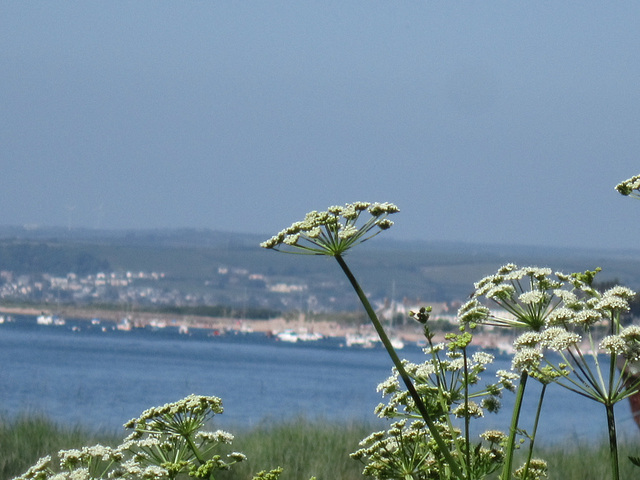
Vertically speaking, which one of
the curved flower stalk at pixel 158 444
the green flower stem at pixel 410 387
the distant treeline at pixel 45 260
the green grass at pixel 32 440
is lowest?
the green grass at pixel 32 440

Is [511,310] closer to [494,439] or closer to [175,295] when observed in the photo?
[494,439]

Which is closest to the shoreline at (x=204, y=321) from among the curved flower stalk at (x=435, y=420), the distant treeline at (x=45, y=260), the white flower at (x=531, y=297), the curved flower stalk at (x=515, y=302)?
the distant treeline at (x=45, y=260)

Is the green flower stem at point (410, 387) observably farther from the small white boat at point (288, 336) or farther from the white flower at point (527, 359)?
the small white boat at point (288, 336)

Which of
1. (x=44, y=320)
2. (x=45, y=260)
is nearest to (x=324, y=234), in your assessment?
(x=44, y=320)

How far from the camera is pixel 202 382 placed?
1383 inches

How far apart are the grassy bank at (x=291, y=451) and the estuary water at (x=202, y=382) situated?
710 mm

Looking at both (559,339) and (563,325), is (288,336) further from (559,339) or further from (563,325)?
(559,339)

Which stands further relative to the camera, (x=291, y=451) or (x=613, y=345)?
(x=291, y=451)

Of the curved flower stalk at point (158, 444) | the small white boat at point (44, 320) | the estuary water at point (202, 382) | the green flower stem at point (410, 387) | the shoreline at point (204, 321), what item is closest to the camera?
the green flower stem at point (410, 387)

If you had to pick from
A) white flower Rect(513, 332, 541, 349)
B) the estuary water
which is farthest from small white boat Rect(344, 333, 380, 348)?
white flower Rect(513, 332, 541, 349)

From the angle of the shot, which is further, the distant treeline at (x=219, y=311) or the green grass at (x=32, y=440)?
the distant treeline at (x=219, y=311)

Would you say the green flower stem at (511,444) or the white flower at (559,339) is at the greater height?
the white flower at (559,339)

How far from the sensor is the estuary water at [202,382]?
1108cm

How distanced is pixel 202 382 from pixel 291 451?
28788mm
